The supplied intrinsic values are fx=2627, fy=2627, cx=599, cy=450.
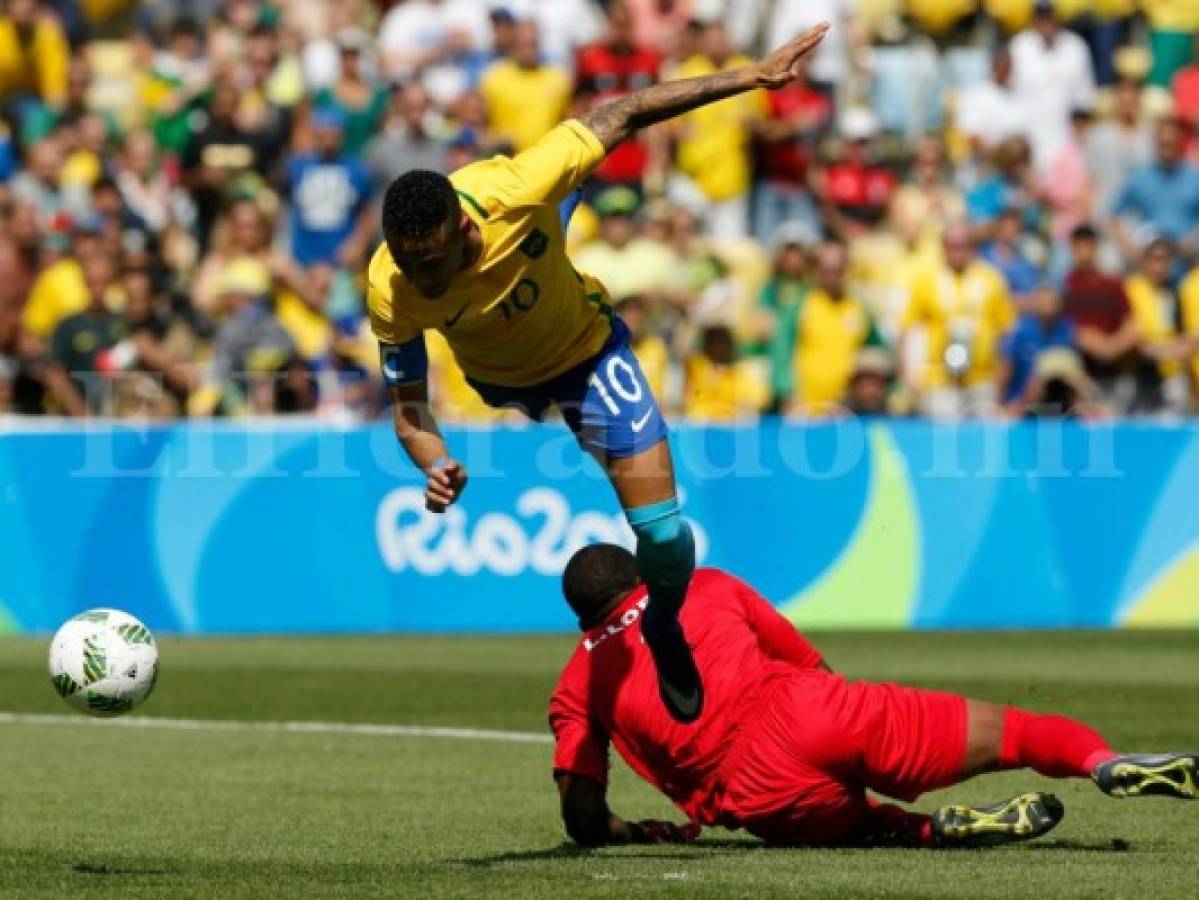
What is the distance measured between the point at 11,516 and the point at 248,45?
22.0 feet

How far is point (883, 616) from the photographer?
785 inches

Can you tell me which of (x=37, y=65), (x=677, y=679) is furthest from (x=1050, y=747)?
(x=37, y=65)

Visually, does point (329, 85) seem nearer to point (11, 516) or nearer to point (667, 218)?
point (667, 218)

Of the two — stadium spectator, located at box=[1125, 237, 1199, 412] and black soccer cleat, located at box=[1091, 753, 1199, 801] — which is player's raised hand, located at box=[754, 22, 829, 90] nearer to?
black soccer cleat, located at box=[1091, 753, 1199, 801]

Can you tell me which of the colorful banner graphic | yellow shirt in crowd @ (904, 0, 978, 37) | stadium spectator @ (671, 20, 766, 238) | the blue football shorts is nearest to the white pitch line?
the blue football shorts

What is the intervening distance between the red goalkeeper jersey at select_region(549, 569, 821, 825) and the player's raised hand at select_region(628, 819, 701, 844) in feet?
0.79

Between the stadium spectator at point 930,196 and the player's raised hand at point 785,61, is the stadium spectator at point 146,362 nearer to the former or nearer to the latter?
the stadium spectator at point 930,196

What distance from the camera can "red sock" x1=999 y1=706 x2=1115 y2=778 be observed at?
9.07 meters

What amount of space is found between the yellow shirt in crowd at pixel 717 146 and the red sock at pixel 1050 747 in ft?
49.0

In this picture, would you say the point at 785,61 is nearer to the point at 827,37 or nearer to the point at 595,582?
the point at 595,582

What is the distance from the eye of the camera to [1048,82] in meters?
25.1

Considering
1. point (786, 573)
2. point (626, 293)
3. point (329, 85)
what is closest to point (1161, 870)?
point (786, 573)

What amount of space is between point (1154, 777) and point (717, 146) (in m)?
15.5

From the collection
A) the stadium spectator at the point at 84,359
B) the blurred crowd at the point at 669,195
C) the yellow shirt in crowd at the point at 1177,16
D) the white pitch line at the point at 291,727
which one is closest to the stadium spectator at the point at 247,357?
the blurred crowd at the point at 669,195
